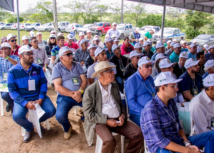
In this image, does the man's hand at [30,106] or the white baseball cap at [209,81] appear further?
the man's hand at [30,106]

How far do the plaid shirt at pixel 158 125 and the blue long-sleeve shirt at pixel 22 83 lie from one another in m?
2.16

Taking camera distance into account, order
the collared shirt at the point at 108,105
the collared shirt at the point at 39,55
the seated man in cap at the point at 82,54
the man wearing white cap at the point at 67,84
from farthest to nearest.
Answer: the seated man in cap at the point at 82,54, the collared shirt at the point at 39,55, the man wearing white cap at the point at 67,84, the collared shirt at the point at 108,105

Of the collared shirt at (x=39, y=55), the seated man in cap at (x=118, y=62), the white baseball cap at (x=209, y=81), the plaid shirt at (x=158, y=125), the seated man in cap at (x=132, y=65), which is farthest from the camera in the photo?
the collared shirt at (x=39, y=55)

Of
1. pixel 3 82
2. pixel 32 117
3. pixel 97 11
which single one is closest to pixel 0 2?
pixel 3 82

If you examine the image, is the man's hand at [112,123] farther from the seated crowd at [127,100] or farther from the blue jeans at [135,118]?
the blue jeans at [135,118]

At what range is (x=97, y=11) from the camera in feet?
108

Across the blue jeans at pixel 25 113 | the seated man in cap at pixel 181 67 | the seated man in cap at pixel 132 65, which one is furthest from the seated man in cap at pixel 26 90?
the seated man in cap at pixel 181 67

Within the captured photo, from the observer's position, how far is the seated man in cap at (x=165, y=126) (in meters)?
1.86

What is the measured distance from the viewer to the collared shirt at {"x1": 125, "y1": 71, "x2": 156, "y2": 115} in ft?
9.30

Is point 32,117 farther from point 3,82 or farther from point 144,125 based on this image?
point 144,125

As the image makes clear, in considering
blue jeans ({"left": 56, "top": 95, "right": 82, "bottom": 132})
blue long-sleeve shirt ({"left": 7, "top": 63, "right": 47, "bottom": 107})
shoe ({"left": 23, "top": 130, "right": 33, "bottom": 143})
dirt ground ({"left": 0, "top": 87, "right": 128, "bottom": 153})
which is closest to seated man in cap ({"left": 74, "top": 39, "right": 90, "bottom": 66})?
blue long-sleeve shirt ({"left": 7, "top": 63, "right": 47, "bottom": 107})

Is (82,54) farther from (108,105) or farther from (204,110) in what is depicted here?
(204,110)

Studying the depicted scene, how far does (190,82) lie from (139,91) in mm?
1242

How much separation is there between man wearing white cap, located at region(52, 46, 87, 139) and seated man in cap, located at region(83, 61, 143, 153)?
2.38 ft
